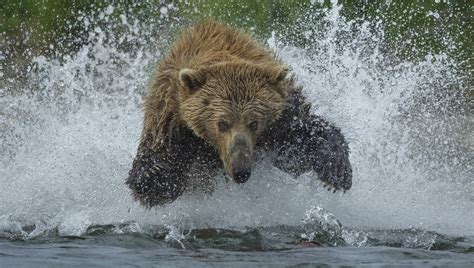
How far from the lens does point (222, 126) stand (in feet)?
24.1

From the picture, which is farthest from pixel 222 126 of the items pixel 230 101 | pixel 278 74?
pixel 278 74

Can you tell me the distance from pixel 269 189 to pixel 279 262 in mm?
2241

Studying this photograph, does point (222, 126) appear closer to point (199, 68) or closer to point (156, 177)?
point (199, 68)

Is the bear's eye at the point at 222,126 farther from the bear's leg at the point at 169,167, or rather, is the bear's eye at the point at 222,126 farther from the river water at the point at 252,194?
the river water at the point at 252,194

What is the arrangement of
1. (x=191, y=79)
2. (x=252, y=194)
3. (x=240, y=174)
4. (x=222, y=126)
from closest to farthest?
→ (x=240, y=174) < (x=222, y=126) < (x=191, y=79) < (x=252, y=194)

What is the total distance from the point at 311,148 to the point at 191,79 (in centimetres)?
111

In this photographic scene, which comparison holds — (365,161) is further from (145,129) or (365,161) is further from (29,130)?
(29,130)

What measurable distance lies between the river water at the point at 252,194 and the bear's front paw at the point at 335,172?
23 cm

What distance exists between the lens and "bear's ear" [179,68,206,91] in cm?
746

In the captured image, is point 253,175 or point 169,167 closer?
point 169,167

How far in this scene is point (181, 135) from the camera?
788 cm

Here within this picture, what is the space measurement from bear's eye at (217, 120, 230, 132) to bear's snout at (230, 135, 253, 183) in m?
0.15

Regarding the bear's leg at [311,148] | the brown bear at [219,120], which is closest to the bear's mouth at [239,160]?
the brown bear at [219,120]

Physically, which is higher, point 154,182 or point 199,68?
point 199,68
